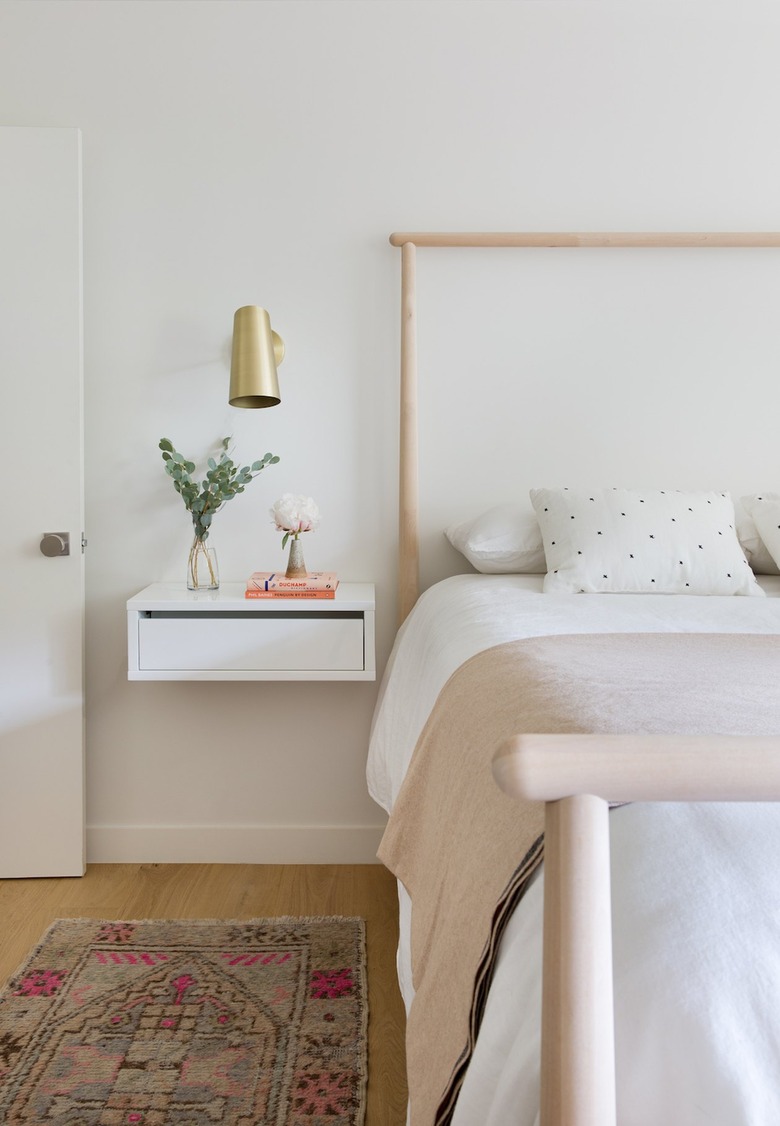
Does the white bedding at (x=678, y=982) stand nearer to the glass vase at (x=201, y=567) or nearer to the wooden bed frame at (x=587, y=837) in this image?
the wooden bed frame at (x=587, y=837)

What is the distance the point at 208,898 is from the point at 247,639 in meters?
0.64

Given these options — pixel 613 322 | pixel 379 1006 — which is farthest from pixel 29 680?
pixel 613 322

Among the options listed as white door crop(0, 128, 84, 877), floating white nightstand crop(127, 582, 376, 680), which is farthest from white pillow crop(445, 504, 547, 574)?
white door crop(0, 128, 84, 877)

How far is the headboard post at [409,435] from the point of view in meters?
2.11

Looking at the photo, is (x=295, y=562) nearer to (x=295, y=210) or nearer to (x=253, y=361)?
(x=253, y=361)

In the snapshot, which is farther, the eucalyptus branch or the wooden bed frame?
the eucalyptus branch

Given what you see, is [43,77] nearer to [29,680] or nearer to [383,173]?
[383,173]

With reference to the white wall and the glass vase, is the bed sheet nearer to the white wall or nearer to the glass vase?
the white wall

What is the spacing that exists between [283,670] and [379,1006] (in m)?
0.75

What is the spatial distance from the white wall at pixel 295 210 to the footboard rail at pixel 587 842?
176 centimetres

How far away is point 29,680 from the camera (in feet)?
6.91

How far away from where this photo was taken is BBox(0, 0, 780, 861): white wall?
2143 millimetres

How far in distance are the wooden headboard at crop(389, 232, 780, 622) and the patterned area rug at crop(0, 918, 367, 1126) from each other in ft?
2.84

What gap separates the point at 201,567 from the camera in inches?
84.7
